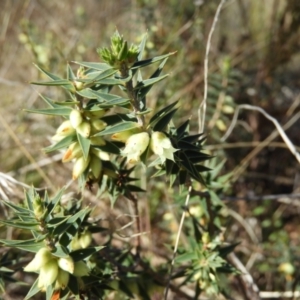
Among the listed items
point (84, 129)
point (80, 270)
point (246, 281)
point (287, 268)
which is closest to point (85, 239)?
point (80, 270)

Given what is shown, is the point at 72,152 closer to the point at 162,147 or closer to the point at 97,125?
the point at 97,125

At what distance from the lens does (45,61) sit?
11.0 feet

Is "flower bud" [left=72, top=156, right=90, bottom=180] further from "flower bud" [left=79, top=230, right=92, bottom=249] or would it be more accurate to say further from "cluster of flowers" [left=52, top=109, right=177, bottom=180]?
"flower bud" [left=79, top=230, right=92, bottom=249]

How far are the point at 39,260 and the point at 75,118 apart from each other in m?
0.43

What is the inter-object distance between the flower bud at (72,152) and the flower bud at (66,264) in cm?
31

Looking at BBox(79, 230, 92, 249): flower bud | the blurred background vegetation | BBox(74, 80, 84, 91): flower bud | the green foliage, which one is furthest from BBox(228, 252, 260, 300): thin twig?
BBox(74, 80, 84, 91): flower bud

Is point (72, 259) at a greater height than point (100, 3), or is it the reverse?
point (100, 3)

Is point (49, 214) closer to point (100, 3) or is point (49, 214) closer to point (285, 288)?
point (285, 288)

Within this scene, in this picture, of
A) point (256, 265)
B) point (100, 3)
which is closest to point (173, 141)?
point (256, 265)

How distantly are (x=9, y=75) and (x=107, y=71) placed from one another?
152 inches

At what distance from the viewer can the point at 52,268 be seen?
1.42 m

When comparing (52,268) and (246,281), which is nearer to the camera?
(52,268)

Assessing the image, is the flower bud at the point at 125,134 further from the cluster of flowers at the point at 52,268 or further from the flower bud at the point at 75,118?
the cluster of flowers at the point at 52,268

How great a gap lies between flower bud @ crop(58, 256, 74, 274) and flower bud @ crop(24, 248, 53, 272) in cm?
3
